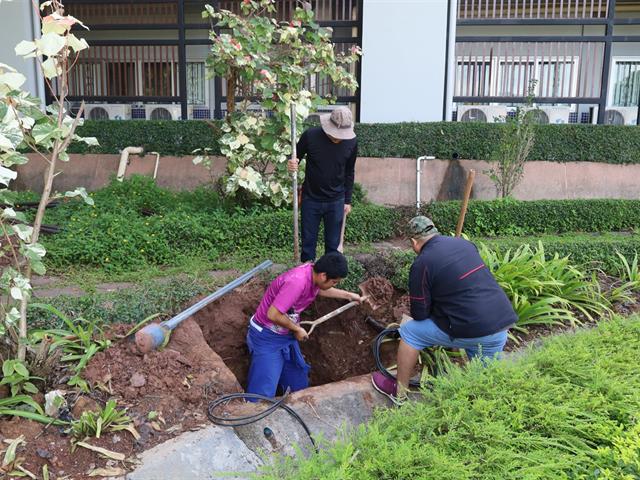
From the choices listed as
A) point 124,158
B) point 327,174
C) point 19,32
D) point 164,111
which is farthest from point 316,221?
point 19,32

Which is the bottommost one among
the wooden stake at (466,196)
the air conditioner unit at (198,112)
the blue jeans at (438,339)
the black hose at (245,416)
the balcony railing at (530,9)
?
the black hose at (245,416)

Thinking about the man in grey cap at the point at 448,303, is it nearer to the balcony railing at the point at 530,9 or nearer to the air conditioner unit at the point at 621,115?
the balcony railing at the point at 530,9

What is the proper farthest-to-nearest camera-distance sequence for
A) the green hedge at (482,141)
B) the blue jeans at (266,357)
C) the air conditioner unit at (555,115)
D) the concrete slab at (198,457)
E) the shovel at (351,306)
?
the air conditioner unit at (555,115) → the green hedge at (482,141) → the shovel at (351,306) → the blue jeans at (266,357) → the concrete slab at (198,457)

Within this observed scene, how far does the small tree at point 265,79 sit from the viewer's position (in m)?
6.94

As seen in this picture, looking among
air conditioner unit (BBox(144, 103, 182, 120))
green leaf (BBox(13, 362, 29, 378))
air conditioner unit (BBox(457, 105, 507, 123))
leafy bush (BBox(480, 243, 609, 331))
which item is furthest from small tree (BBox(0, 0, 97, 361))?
air conditioner unit (BBox(457, 105, 507, 123))

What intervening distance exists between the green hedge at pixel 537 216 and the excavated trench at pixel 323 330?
96.8 inches

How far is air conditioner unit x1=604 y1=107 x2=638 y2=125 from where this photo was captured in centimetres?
1173

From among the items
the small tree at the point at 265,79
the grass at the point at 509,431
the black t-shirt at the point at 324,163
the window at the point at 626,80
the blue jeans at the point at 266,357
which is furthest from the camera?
the window at the point at 626,80

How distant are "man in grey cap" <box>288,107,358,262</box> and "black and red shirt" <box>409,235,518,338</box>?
168cm

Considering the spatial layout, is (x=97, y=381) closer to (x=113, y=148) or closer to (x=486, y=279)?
(x=486, y=279)

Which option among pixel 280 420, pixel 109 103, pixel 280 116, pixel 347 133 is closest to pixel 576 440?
pixel 280 420

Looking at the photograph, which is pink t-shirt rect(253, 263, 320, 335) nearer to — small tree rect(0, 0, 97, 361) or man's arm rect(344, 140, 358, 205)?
man's arm rect(344, 140, 358, 205)

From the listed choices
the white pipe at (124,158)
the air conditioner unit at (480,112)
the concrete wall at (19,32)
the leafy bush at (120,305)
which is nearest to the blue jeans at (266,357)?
the leafy bush at (120,305)

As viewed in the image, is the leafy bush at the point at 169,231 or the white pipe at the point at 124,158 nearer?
the leafy bush at the point at 169,231
